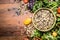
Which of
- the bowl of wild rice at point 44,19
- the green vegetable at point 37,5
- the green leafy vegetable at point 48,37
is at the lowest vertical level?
the green leafy vegetable at point 48,37

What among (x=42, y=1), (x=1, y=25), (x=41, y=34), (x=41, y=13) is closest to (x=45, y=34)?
(x=41, y=34)

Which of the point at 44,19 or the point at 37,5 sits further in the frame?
the point at 37,5

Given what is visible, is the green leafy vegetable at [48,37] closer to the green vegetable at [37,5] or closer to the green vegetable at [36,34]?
the green vegetable at [36,34]

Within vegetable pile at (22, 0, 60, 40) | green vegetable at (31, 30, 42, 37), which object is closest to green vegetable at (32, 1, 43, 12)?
vegetable pile at (22, 0, 60, 40)

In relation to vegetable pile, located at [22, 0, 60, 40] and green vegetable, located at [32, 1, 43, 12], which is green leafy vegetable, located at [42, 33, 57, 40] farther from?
green vegetable, located at [32, 1, 43, 12]

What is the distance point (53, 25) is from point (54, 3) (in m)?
0.29

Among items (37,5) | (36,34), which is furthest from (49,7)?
(36,34)

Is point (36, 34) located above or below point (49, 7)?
below

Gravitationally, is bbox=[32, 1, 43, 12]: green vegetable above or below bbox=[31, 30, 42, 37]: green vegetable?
above

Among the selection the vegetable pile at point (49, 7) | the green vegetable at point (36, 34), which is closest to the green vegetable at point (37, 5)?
the vegetable pile at point (49, 7)

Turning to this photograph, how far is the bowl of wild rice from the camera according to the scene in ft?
7.38

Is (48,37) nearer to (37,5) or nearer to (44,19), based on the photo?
(44,19)

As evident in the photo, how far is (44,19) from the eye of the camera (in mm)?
2260

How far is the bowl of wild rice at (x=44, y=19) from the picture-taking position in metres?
2.25
